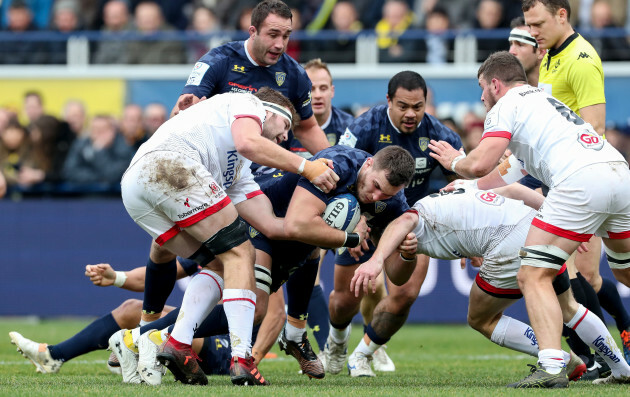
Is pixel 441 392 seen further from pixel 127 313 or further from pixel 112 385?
pixel 127 313

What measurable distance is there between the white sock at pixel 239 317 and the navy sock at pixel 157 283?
126 cm

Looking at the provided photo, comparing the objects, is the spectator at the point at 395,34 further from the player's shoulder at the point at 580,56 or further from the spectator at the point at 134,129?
the player's shoulder at the point at 580,56

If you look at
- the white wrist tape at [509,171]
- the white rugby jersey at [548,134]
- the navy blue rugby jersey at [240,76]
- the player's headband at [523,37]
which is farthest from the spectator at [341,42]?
the white rugby jersey at [548,134]

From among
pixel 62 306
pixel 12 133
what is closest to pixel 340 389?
pixel 62 306

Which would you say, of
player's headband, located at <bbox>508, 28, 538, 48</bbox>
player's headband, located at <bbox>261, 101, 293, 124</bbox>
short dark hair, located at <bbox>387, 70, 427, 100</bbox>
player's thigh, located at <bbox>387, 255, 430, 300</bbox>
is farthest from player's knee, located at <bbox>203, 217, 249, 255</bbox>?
player's headband, located at <bbox>508, 28, 538, 48</bbox>

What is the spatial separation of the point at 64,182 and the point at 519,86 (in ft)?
31.2

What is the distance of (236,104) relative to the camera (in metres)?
6.83

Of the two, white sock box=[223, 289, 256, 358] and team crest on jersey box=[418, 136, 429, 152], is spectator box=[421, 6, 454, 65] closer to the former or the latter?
team crest on jersey box=[418, 136, 429, 152]

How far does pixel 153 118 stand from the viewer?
585 inches

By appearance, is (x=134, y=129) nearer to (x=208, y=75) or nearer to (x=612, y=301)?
(x=208, y=75)

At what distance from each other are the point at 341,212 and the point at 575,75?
2.45 metres

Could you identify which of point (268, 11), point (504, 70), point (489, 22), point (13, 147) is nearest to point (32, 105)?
point (13, 147)

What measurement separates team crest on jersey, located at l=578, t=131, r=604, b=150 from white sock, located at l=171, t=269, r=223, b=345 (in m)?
2.74

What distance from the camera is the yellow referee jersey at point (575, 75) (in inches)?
312
